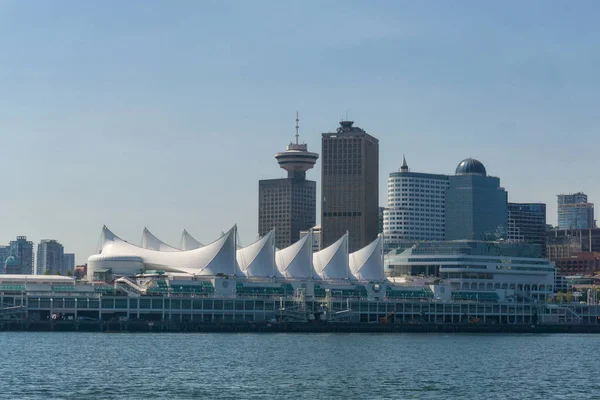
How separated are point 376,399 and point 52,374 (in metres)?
25.4

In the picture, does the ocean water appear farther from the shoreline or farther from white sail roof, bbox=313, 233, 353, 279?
white sail roof, bbox=313, 233, 353, 279

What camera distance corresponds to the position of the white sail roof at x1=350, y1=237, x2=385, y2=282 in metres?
194

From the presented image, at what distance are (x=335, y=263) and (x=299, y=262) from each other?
7933mm

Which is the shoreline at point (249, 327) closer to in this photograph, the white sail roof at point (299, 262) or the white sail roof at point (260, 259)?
the white sail roof at point (260, 259)

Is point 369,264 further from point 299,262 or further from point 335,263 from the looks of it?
point 299,262

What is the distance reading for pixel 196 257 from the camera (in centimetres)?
17862

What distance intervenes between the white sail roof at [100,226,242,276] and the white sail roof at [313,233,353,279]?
18.1 metres

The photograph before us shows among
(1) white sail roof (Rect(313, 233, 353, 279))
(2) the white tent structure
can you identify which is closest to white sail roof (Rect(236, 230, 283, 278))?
(2) the white tent structure

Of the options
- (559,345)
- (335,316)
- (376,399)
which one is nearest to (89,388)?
(376,399)

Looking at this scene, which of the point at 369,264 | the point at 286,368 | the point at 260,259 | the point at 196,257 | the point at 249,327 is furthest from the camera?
the point at 369,264

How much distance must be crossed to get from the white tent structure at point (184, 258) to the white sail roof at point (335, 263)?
1793 centimetres

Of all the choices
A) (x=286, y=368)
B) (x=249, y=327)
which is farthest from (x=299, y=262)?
(x=286, y=368)

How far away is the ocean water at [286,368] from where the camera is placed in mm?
80062

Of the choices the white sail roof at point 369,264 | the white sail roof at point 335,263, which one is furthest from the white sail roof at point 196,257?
the white sail roof at point 369,264
